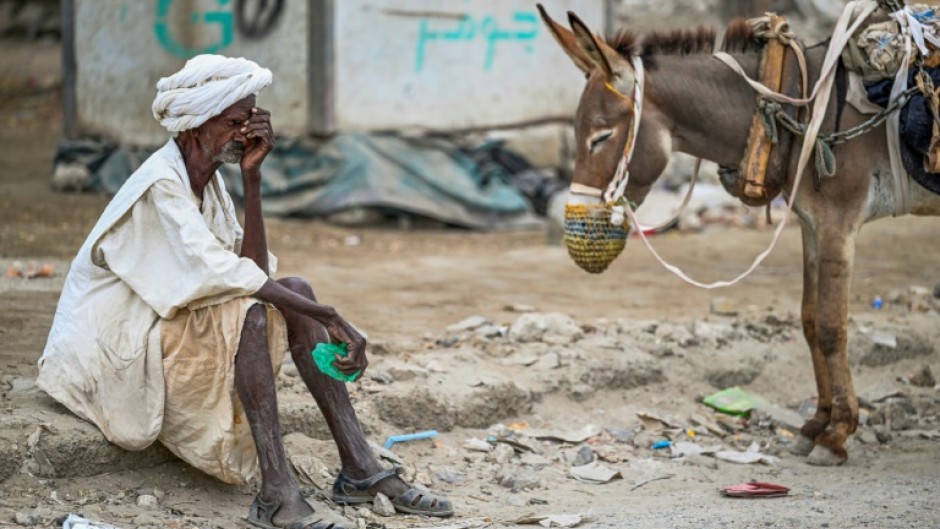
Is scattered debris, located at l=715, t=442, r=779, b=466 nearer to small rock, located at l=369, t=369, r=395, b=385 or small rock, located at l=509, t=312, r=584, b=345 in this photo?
small rock, located at l=509, t=312, r=584, b=345

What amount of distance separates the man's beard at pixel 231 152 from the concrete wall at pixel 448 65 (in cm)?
631

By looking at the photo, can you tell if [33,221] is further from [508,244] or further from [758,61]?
[758,61]

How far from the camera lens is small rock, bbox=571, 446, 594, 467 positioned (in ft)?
16.5

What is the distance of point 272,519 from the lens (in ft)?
12.7

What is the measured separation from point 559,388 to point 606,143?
1.22m

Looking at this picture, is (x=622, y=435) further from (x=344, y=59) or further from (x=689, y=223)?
(x=344, y=59)

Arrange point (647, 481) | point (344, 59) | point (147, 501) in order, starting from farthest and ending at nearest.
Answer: point (344, 59)
point (647, 481)
point (147, 501)

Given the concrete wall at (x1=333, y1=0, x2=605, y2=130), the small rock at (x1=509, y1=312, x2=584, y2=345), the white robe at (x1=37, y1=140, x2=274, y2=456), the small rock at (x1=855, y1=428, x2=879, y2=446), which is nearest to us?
the white robe at (x1=37, y1=140, x2=274, y2=456)

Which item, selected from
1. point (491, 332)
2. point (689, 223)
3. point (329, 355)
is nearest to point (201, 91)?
point (329, 355)

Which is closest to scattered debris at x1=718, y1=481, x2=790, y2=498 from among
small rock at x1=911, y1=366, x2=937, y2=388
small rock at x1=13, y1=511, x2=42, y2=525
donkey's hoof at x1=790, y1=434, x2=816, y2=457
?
donkey's hoof at x1=790, y1=434, x2=816, y2=457

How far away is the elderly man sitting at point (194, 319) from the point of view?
151 inches

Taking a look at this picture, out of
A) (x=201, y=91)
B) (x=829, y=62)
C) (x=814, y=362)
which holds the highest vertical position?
(x=829, y=62)

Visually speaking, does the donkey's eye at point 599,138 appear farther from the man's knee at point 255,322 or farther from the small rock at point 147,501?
the small rock at point 147,501

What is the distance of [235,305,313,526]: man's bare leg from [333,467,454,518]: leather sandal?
12.9 inches
